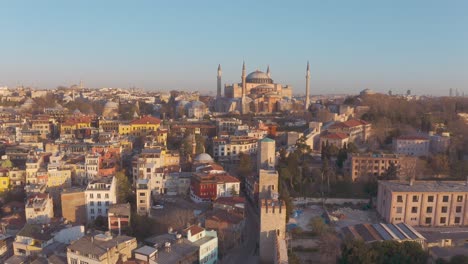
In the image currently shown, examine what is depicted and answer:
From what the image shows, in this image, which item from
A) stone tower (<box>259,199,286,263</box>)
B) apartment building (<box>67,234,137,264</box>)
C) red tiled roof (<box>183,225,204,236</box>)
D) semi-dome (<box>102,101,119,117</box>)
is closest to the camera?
apartment building (<box>67,234,137,264</box>)

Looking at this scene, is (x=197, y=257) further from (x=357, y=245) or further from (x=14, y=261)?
(x=14, y=261)

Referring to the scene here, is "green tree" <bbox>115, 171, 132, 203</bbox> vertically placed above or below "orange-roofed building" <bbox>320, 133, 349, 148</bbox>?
below

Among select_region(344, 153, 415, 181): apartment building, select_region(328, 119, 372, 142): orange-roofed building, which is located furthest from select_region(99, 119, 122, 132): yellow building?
select_region(344, 153, 415, 181): apartment building

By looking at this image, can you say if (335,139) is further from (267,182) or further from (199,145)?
(267,182)

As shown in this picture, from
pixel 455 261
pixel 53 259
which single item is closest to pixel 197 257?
pixel 53 259

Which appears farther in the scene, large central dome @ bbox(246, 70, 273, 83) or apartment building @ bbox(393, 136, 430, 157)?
large central dome @ bbox(246, 70, 273, 83)

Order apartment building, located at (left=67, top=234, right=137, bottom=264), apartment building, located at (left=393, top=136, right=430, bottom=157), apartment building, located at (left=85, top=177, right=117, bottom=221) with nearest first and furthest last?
apartment building, located at (left=67, top=234, right=137, bottom=264)
apartment building, located at (left=85, top=177, right=117, bottom=221)
apartment building, located at (left=393, top=136, right=430, bottom=157)

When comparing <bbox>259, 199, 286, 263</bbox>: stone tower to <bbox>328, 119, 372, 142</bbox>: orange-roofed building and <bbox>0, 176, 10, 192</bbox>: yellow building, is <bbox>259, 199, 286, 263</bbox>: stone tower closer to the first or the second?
<bbox>0, 176, 10, 192</bbox>: yellow building

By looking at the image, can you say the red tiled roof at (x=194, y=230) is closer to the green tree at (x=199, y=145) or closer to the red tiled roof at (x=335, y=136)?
the green tree at (x=199, y=145)
